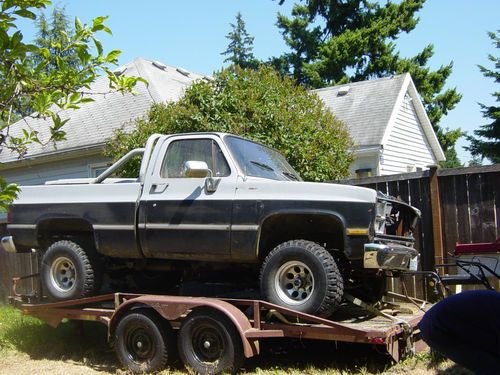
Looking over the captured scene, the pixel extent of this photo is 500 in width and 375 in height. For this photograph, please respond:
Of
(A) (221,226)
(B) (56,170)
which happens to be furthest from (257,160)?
(B) (56,170)

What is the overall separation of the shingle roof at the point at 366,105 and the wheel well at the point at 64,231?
504 inches

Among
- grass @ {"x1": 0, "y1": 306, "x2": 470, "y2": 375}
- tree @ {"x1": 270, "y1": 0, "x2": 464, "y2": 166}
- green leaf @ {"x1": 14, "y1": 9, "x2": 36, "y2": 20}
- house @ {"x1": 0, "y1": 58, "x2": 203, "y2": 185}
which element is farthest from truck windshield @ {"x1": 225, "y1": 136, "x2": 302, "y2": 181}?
tree @ {"x1": 270, "y1": 0, "x2": 464, "y2": 166}

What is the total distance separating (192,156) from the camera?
6312mm

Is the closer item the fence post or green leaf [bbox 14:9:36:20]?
green leaf [bbox 14:9:36:20]

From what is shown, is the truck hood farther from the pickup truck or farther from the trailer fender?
the trailer fender

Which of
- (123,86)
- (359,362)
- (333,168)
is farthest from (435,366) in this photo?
(333,168)

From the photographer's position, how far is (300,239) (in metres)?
5.78

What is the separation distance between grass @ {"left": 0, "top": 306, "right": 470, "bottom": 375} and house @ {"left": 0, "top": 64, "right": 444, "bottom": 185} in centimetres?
832

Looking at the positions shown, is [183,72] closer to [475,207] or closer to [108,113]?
[108,113]

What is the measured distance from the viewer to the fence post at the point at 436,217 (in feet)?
23.9

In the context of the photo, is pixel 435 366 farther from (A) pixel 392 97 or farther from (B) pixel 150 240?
(A) pixel 392 97

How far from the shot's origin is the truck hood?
5320 millimetres

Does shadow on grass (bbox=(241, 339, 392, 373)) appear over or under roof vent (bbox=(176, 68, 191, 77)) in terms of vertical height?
under

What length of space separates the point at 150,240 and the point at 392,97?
1608 cm
